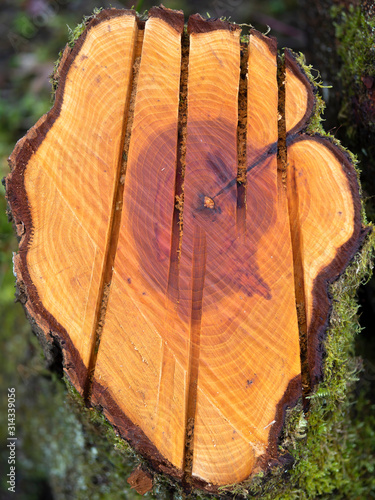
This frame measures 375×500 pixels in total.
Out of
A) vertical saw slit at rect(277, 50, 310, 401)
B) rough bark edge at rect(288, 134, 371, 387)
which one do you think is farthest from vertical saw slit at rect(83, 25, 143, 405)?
rough bark edge at rect(288, 134, 371, 387)

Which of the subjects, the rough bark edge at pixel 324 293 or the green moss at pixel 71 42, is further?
the green moss at pixel 71 42

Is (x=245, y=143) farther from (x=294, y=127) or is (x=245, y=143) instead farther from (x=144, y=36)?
(x=144, y=36)

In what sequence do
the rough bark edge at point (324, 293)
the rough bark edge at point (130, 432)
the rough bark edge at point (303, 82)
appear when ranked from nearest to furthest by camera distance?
the rough bark edge at point (130, 432)
the rough bark edge at point (324, 293)
the rough bark edge at point (303, 82)

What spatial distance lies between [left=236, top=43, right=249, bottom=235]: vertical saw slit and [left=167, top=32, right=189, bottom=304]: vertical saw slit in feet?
0.68

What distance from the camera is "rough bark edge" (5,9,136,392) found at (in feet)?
4.64

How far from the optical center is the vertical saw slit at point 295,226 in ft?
4.89

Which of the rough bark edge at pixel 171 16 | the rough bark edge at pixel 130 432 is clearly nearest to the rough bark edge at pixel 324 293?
the rough bark edge at pixel 130 432

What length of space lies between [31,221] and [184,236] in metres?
0.56

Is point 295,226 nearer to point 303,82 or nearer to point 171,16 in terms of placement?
point 303,82

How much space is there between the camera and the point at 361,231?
1517 mm

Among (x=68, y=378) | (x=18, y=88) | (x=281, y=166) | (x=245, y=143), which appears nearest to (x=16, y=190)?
(x=68, y=378)

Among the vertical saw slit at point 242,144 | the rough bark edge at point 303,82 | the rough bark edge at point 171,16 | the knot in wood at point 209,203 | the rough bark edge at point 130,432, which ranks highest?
the rough bark edge at point 303,82

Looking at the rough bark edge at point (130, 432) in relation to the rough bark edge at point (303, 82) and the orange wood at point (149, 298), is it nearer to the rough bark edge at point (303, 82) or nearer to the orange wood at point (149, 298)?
the orange wood at point (149, 298)

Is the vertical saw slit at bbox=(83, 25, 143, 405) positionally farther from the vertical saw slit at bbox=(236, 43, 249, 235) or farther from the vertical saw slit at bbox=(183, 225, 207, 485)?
the vertical saw slit at bbox=(236, 43, 249, 235)
